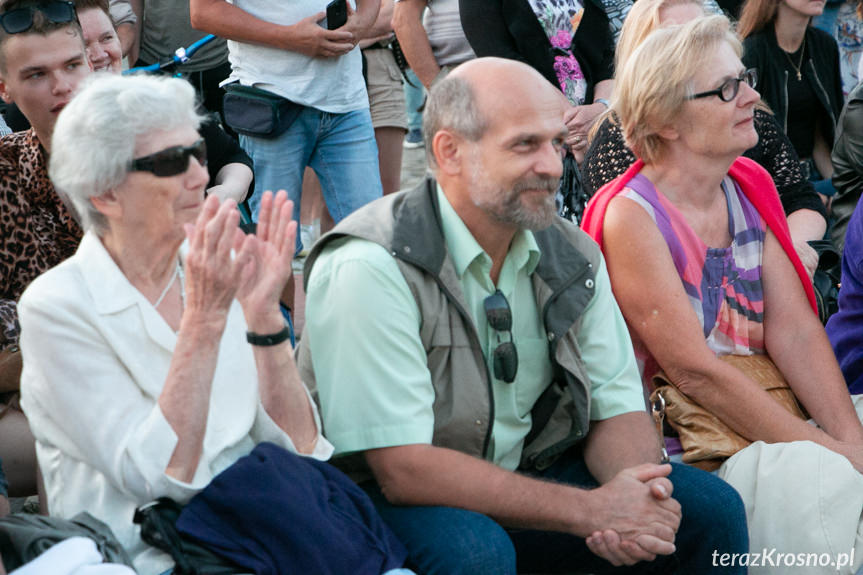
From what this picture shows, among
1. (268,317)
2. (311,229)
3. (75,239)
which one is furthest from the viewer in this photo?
(311,229)

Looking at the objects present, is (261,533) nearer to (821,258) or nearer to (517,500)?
(517,500)

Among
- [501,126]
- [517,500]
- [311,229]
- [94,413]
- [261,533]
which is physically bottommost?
[311,229]

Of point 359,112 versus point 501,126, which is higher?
point 501,126

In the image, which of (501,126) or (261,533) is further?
(501,126)

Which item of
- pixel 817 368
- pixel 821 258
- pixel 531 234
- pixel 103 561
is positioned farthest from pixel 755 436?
pixel 103 561

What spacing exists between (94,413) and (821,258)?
287 centimetres

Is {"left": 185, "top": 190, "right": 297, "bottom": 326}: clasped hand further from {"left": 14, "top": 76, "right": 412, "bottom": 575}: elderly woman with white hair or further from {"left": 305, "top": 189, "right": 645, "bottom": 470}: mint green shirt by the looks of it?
{"left": 305, "top": 189, "right": 645, "bottom": 470}: mint green shirt

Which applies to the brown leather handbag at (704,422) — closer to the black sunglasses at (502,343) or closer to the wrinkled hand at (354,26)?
the black sunglasses at (502,343)

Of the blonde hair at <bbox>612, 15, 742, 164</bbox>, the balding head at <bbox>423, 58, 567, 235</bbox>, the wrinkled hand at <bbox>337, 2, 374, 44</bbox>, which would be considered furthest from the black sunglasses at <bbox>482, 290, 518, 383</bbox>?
the wrinkled hand at <bbox>337, 2, 374, 44</bbox>

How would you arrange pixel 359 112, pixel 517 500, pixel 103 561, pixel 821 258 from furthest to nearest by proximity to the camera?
1. pixel 359 112
2. pixel 821 258
3. pixel 517 500
4. pixel 103 561

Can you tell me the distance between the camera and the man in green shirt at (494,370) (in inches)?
102

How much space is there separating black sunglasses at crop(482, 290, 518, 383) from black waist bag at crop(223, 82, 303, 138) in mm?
1833

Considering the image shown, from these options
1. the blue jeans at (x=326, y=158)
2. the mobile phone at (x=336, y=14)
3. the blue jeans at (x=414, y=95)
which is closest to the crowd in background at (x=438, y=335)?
the mobile phone at (x=336, y=14)

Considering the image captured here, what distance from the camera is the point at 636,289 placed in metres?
3.23
